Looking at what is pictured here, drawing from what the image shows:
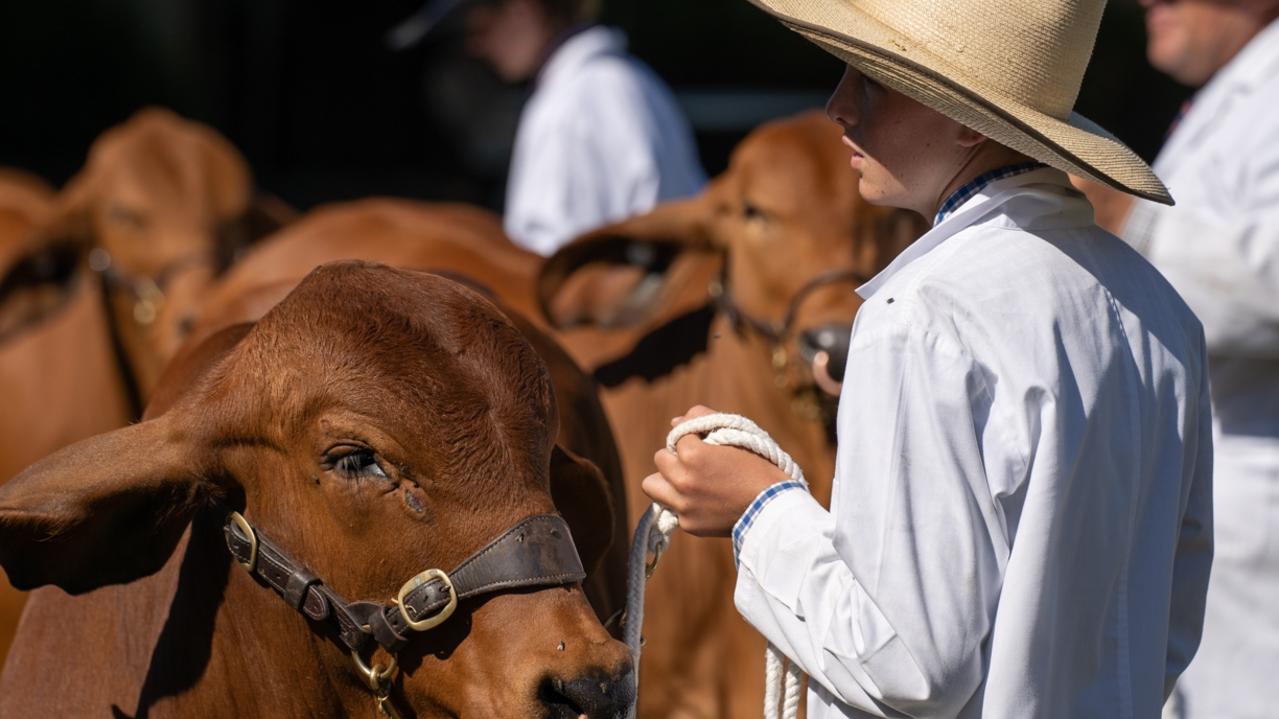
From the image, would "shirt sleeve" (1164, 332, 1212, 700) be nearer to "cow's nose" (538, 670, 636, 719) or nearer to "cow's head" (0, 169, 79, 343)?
"cow's nose" (538, 670, 636, 719)

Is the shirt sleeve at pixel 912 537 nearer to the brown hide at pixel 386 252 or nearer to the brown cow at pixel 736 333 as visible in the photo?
the brown hide at pixel 386 252

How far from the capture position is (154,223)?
6.32 metres

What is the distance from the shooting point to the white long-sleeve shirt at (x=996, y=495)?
7.17 ft

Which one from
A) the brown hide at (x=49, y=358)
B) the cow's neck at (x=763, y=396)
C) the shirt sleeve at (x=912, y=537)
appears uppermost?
the shirt sleeve at (x=912, y=537)

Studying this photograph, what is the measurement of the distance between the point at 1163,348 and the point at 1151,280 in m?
0.11

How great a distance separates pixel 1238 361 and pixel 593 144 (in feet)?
9.68

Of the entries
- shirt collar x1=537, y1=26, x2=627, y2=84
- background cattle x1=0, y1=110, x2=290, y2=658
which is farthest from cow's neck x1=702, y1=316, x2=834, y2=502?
background cattle x1=0, y1=110, x2=290, y2=658

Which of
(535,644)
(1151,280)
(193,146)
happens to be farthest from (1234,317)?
(193,146)

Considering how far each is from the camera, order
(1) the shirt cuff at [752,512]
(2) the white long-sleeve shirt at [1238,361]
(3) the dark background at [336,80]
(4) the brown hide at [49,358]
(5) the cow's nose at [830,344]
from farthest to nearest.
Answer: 1. (3) the dark background at [336,80]
2. (4) the brown hide at [49,358]
3. (5) the cow's nose at [830,344]
4. (2) the white long-sleeve shirt at [1238,361]
5. (1) the shirt cuff at [752,512]

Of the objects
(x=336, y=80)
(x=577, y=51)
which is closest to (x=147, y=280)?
(x=577, y=51)

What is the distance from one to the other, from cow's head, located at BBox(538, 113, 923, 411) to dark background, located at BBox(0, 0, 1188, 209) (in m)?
7.00

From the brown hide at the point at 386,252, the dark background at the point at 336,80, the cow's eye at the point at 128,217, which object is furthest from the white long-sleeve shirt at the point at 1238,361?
the dark background at the point at 336,80

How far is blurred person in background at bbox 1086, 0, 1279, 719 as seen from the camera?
3689 mm

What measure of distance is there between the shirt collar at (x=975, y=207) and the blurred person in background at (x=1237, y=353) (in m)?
1.41
